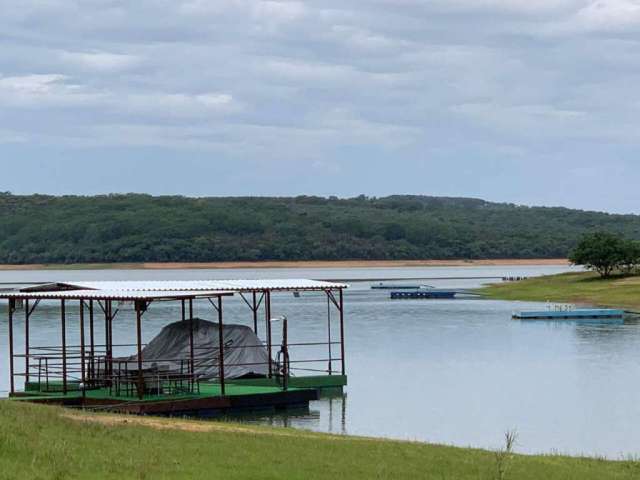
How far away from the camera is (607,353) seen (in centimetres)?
6494

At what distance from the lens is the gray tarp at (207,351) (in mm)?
43844

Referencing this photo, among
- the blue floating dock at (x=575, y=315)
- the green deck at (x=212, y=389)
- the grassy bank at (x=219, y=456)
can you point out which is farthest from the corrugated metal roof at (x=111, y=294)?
the blue floating dock at (x=575, y=315)

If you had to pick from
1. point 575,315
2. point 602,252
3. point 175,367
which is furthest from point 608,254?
point 175,367

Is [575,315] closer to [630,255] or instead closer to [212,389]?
[630,255]

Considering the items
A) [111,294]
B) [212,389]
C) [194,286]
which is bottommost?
[212,389]

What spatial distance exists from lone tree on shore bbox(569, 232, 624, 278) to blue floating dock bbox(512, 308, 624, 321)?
2374 cm

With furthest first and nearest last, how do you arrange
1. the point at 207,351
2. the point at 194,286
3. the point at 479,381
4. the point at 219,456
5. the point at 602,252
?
the point at 602,252 < the point at 479,381 < the point at 207,351 < the point at 194,286 < the point at 219,456

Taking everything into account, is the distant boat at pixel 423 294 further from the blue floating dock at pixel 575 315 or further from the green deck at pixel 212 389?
the green deck at pixel 212 389

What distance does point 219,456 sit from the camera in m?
22.5

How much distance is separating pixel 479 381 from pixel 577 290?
68.2 m

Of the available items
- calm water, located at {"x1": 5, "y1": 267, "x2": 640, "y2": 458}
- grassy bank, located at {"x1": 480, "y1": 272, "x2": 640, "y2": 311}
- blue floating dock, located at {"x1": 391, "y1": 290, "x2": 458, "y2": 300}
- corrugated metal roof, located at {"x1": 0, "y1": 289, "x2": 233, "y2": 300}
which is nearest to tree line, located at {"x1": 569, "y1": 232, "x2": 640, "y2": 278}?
grassy bank, located at {"x1": 480, "y1": 272, "x2": 640, "y2": 311}

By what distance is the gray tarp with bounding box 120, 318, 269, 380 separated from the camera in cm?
4384

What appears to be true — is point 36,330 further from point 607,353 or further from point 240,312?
point 607,353

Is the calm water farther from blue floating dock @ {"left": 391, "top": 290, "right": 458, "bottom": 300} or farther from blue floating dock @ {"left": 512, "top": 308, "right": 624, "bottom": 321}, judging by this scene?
blue floating dock @ {"left": 391, "top": 290, "right": 458, "bottom": 300}
